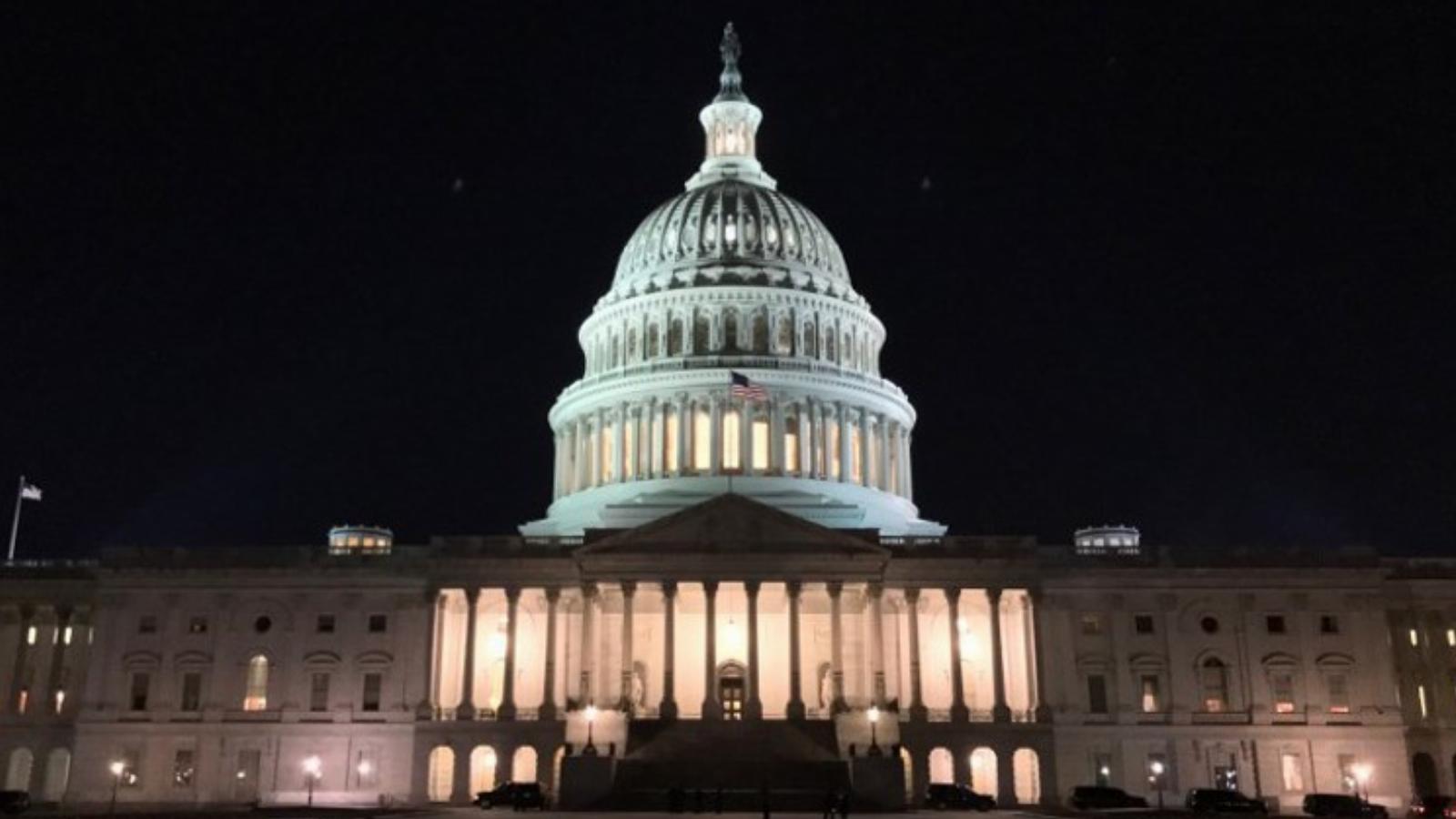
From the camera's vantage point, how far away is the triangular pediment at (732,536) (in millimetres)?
75500

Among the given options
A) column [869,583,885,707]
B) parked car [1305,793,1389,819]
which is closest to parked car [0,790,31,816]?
column [869,583,885,707]

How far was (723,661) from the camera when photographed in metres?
79.4

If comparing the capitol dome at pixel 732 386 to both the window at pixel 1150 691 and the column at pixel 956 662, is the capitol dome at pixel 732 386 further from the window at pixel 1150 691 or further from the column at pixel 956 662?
the window at pixel 1150 691

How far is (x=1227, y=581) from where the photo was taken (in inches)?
3172

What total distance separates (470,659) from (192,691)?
15.4m

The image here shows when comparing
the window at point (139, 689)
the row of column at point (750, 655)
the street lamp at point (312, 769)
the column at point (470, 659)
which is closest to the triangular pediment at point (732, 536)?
the row of column at point (750, 655)

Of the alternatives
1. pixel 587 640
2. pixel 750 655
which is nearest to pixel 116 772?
pixel 587 640

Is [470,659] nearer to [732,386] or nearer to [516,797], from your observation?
[516,797]

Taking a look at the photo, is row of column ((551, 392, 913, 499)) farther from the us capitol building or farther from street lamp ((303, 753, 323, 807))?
street lamp ((303, 753, 323, 807))

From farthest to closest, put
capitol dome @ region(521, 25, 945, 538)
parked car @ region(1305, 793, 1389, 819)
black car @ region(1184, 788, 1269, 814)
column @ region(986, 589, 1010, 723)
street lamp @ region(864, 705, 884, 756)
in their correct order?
capitol dome @ region(521, 25, 945, 538)
column @ region(986, 589, 1010, 723)
street lamp @ region(864, 705, 884, 756)
black car @ region(1184, 788, 1269, 814)
parked car @ region(1305, 793, 1389, 819)

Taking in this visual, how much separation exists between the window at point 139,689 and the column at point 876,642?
39.0 metres

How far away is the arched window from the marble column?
23.8 m

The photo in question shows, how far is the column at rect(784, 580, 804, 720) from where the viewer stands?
71938 millimetres

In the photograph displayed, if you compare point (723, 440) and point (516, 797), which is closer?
point (516, 797)
